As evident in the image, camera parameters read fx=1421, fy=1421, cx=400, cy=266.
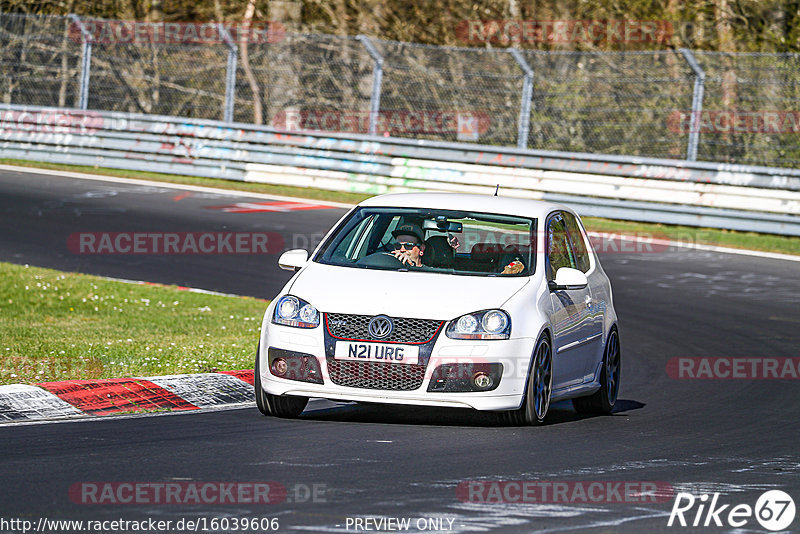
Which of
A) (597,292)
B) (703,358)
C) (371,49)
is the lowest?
(703,358)

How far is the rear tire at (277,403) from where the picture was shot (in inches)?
344

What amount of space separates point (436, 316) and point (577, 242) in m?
2.33

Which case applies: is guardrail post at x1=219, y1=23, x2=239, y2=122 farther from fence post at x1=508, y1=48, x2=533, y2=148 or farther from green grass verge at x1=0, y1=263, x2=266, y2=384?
green grass verge at x1=0, y1=263, x2=266, y2=384

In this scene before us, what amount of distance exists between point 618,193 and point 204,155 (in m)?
8.07

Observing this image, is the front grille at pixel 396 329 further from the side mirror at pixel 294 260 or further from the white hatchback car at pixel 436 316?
the side mirror at pixel 294 260

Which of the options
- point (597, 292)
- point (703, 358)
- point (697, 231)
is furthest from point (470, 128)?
point (597, 292)

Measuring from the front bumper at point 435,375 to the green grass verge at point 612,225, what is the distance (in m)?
13.2

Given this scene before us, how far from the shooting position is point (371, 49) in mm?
25000

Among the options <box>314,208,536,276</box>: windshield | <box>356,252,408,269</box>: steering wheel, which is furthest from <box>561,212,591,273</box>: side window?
<box>356,252,408,269</box>: steering wheel

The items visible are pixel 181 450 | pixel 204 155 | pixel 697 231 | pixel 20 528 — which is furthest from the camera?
pixel 204 155

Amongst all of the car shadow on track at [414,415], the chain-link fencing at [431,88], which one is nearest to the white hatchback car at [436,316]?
the car shadow on track at [414,415]

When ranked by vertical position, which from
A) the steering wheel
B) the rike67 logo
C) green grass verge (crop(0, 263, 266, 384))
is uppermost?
the steering wheel

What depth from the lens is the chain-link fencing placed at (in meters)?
22.9

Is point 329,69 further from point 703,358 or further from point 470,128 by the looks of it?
point 703,358
